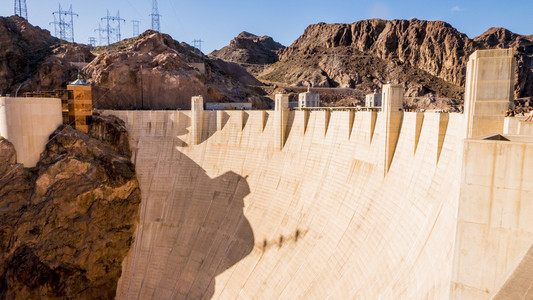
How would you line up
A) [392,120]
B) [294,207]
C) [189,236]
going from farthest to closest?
[189,236]
[294,207]
[392,120]

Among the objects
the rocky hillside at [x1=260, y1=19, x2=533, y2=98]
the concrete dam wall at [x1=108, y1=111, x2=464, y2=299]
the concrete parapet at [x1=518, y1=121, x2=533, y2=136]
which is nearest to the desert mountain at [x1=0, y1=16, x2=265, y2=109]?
the concrete dam wall at [x1=108, y1=111, x2=464, y2=299]

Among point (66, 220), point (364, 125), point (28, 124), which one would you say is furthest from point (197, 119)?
point (364, 125)

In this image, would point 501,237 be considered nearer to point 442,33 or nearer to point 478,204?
point 478,204

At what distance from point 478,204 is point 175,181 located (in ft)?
85.9

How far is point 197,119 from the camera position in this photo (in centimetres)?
3158

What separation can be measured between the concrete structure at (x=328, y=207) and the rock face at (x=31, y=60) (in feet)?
32.1

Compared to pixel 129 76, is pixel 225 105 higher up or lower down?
lower down

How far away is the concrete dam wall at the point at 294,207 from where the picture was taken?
1396 centimetres

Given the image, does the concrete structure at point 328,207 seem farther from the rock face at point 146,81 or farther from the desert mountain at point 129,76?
the desert mountain at point 129,76

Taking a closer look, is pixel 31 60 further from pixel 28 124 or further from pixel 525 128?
pixel 525 128

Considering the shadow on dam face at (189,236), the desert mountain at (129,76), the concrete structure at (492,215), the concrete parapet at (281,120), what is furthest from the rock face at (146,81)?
the concrete structure at (492,215)

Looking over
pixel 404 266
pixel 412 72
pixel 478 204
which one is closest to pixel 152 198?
pixel 404 266

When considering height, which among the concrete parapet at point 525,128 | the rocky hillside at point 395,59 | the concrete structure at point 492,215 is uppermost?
the rocky hillside at point 395,59

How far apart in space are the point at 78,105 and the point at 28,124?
14.7 feet
